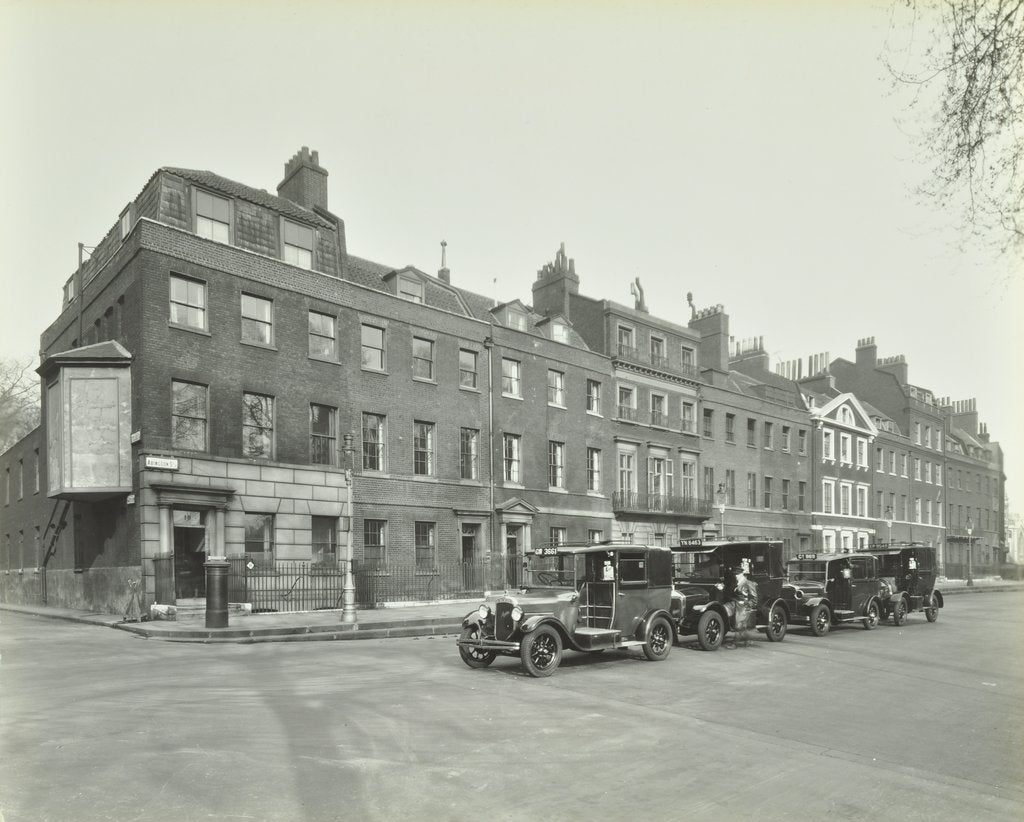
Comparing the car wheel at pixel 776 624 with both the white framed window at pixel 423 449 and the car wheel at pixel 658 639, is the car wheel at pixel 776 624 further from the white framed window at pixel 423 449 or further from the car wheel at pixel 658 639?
the white framed window at pixel 423 449

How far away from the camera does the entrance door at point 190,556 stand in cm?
2212

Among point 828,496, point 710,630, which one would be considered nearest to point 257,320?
point 710,630

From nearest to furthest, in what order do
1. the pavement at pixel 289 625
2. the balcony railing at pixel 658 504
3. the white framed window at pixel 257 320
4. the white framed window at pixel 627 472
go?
the pavement at pixel 289 625 < the white framed window at pixel 257 320 < the balcony railing at pixel 658 504 < the white framed window at pixel 627 472

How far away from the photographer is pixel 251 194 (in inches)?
971

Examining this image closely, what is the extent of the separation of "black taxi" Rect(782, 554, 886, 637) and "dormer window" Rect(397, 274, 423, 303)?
15850 mm

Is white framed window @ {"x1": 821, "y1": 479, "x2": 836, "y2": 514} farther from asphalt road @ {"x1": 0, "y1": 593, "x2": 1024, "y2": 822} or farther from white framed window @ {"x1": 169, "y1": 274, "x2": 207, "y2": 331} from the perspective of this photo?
white framed window @ {"x1": 169, "y1": 274, "x2": 207, "y2": 331}

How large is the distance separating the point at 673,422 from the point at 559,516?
33.2ft

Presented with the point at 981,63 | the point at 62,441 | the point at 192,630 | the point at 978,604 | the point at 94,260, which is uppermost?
the point at 94,260

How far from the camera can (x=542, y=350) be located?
3319cm

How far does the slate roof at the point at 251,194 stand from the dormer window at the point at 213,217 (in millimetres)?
312

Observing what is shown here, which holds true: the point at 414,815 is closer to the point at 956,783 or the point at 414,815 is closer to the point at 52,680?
the point at 956,783

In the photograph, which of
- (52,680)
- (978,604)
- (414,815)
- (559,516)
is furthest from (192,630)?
(978,604)

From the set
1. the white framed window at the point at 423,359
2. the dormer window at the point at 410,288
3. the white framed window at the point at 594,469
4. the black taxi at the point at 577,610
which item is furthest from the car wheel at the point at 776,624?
the white framed window at the point at 594,469

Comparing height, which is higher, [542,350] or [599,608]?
[542,350]
